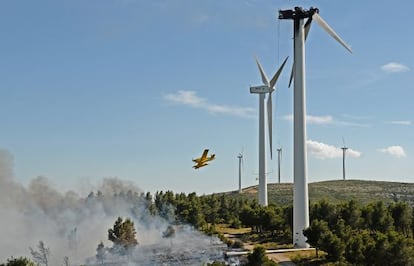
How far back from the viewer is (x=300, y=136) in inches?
3501

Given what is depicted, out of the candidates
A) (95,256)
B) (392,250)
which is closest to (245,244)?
(95,256)

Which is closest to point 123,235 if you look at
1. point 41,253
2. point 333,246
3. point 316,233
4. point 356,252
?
point 41,253

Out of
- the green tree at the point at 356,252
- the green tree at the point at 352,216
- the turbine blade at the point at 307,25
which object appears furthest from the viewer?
the green tree at the point at 352,216

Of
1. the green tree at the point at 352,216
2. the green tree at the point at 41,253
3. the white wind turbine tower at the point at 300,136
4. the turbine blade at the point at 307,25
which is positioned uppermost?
the turbine blade at the point at 307,25

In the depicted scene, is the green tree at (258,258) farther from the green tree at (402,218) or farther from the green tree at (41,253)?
the green tree at (402,218)

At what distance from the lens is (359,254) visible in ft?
237

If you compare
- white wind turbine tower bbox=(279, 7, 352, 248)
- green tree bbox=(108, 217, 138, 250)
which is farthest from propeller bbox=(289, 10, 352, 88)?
green tree bbox=(108, 217, 138, 250)

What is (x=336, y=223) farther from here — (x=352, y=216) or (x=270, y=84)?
(x=270, y=84)

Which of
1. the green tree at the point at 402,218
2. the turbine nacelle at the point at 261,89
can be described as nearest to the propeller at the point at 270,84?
the turbine nacelle at the point at 261,89

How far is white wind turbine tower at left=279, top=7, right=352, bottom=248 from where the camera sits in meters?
88.9

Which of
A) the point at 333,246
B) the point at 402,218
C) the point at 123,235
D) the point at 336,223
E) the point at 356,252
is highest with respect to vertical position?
the point at 402,218

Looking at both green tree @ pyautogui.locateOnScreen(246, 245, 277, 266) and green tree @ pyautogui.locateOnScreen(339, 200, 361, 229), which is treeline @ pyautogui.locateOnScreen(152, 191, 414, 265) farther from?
green tree @ pyautogui.locateOnScreen(246, 245, 277, 266)

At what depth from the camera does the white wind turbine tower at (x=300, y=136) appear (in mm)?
88875

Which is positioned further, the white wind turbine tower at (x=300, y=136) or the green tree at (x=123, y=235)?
the green tree at (x=123, y=235)
